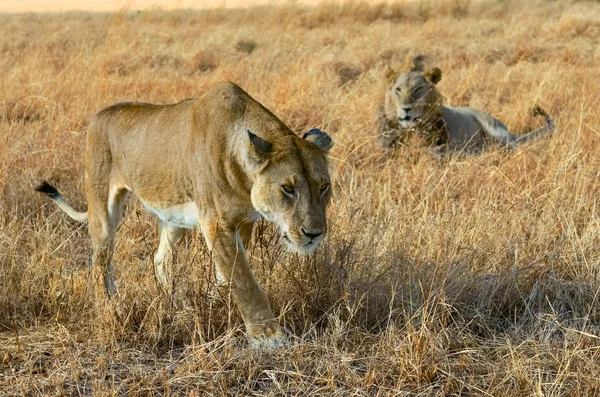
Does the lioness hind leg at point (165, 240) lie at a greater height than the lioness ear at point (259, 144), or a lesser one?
lesser

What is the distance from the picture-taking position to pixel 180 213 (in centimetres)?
412

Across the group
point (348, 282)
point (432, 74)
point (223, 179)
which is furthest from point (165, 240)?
point (432, 74)

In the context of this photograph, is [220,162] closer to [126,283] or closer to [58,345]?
[126,283]

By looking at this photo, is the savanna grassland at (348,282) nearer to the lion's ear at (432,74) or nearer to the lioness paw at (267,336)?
the lioness paw at (267,336)

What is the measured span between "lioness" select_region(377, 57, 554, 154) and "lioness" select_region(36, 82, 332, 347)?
11.6 ft

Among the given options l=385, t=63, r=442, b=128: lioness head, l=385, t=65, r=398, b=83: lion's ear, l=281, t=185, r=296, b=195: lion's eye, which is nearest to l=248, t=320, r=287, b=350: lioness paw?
l=281, t=185, r=296, b=195: lion's eye

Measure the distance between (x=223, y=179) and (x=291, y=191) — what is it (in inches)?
14.6

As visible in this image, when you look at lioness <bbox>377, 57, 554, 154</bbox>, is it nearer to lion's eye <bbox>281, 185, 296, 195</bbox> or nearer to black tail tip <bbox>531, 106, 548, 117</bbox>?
black tail tip <bbox>531, 106, 548, 117</bbox>

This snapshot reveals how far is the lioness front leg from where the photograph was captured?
3.70 m

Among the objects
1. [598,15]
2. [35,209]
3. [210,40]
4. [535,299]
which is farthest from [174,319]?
[598,15]

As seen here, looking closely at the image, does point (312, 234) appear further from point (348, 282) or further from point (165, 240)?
point (165, 240)

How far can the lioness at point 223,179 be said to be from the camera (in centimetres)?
354

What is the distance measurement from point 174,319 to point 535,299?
187cm

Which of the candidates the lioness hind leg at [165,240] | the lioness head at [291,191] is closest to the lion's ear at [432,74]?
the lioness hind leg at [165,240]
